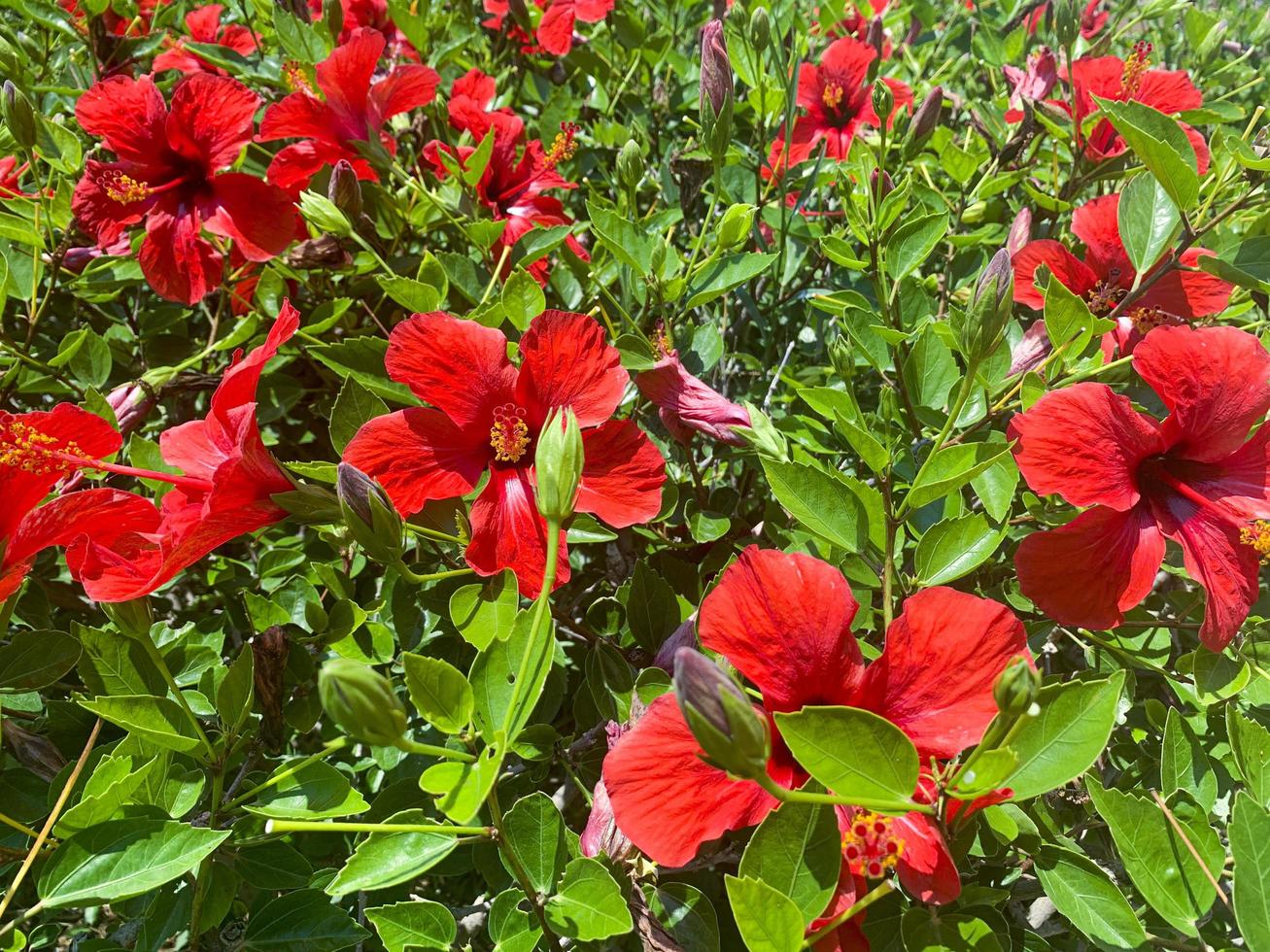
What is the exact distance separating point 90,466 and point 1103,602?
119 cm

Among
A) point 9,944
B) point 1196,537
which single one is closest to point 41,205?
point 9,944

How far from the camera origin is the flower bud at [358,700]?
0.68 m

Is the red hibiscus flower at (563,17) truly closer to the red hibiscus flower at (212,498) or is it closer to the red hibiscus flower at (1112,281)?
the red hibiscus flower at (1112,281)

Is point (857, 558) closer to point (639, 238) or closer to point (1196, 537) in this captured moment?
point (1196, 537)

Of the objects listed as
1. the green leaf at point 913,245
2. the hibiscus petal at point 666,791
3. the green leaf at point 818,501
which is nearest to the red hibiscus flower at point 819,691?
the hibiscus petal at point 666,791

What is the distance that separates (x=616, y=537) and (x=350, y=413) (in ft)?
1.18

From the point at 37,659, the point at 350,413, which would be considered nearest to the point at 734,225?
the point at 350,413

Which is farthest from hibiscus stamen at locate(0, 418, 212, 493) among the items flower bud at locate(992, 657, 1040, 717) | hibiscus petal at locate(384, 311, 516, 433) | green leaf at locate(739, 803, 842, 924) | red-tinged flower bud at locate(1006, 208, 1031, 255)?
red-tinged flower bud at locate(1006, 208, 1031, 255)

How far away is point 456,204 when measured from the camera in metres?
1.52

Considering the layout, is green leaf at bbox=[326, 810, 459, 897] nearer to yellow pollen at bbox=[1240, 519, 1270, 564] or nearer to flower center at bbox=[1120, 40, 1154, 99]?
yellow pollen at bbox=[1240, 519, 1270, 564]

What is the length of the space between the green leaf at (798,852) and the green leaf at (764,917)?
0.04m

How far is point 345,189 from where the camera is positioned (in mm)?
1320

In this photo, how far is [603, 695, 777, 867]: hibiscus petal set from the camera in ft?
2.56

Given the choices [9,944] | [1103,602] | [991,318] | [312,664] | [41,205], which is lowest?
[9,944]
